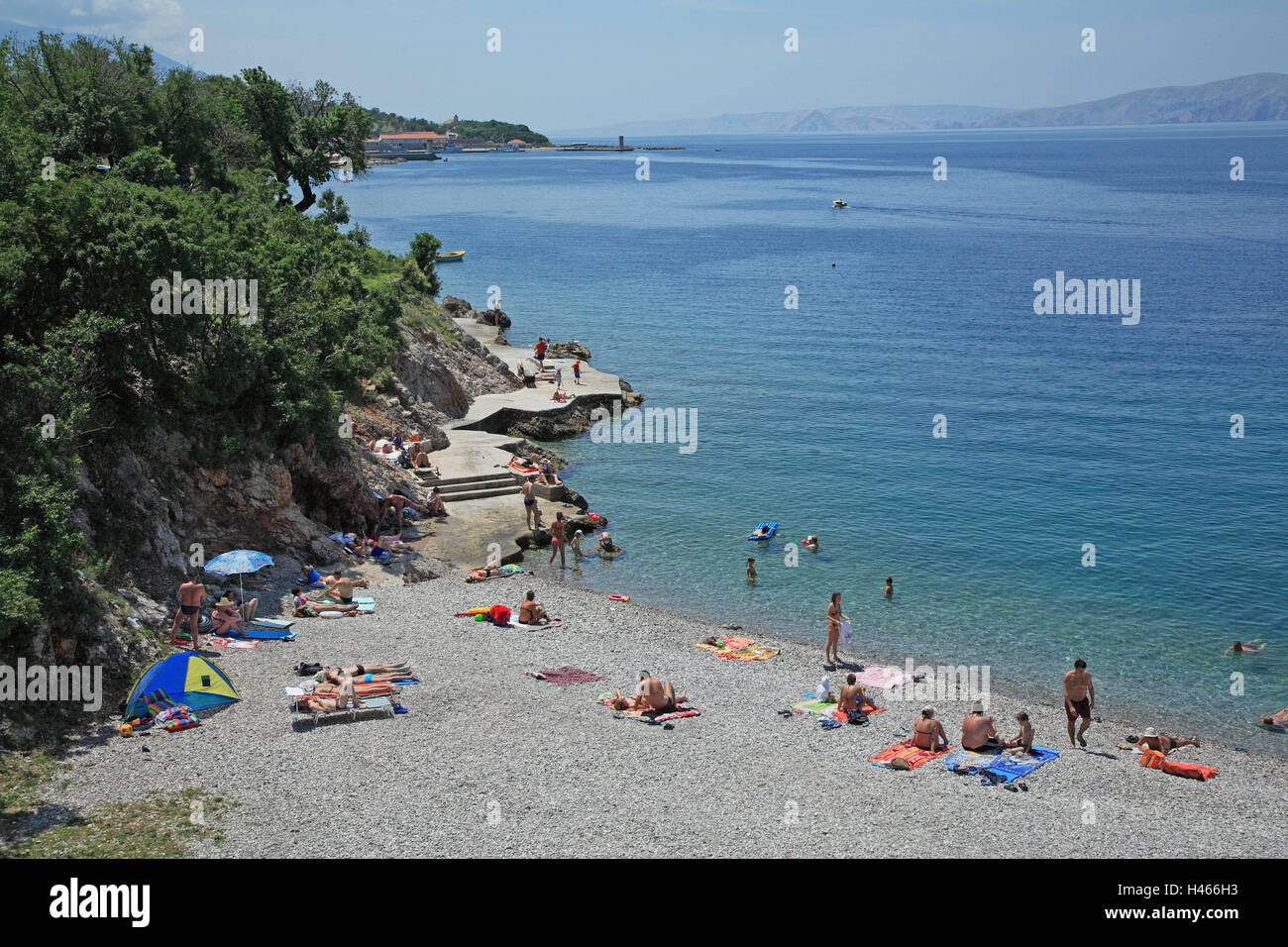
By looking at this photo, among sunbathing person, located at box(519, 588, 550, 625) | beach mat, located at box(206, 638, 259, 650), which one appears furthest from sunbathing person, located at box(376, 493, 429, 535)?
beach mat, located at box(206, 638, 259, 650)

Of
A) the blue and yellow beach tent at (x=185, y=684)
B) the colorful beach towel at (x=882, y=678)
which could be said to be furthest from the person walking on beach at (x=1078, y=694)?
the blue and yellow beach tent at (x=185, y=684)

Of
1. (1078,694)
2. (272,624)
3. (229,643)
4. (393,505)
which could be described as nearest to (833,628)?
(1078,694)

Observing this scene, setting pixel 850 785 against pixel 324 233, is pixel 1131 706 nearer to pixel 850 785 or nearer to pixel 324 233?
pixel 850 785

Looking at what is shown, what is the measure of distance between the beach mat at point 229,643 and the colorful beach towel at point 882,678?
1453 centimetres

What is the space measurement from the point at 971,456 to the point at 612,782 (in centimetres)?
3200

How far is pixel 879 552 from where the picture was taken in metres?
35.2

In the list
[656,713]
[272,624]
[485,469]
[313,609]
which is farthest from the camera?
[485,469]

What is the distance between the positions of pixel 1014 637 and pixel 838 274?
74091 millimetres

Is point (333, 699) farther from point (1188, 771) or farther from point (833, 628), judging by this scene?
point (1188, 771)

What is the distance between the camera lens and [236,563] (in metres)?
24.8

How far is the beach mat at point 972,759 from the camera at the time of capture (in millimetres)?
19844

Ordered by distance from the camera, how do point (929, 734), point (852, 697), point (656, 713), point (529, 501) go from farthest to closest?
1. point (529, 501)
2. point (852, 697)
3. point (656, 713)
4. point (929, 734)

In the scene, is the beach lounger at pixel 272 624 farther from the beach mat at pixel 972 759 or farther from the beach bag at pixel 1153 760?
the beach bag at pixel 1153 760

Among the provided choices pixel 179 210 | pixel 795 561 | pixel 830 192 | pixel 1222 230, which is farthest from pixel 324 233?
pixel 830 192
